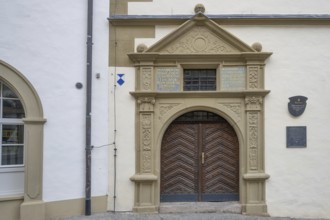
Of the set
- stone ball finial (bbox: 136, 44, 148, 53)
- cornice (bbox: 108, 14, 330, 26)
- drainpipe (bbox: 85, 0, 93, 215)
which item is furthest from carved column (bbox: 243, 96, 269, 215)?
drainpipe (bbox: 85, 0, 93, 215)

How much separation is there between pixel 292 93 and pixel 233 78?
1346 mm

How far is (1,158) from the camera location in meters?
6.21

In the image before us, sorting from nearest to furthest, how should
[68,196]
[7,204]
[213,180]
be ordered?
[7,204], [68,196], [213,180]

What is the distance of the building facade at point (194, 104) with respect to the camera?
6.56 m

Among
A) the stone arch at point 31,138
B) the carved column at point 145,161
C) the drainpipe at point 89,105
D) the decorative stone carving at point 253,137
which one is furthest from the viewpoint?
the decorative stone carving at point 253,137

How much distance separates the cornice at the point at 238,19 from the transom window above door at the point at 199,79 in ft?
3.68

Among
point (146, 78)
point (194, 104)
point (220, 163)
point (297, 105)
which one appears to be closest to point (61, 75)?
point (146, 78)

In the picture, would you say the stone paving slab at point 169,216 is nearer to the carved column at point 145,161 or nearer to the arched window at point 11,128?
the carved column at point 145,161

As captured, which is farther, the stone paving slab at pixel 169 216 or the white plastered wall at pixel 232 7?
the white plastered wall at pixel 232 7

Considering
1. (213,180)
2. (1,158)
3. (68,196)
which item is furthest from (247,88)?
(1,158)

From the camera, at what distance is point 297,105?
6.80 metres

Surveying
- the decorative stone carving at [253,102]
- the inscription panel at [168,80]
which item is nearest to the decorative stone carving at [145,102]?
the inscription panel at [168,80]

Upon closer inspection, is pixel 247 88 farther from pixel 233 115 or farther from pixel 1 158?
pixel 1 158

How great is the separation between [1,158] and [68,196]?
60.9 inches
